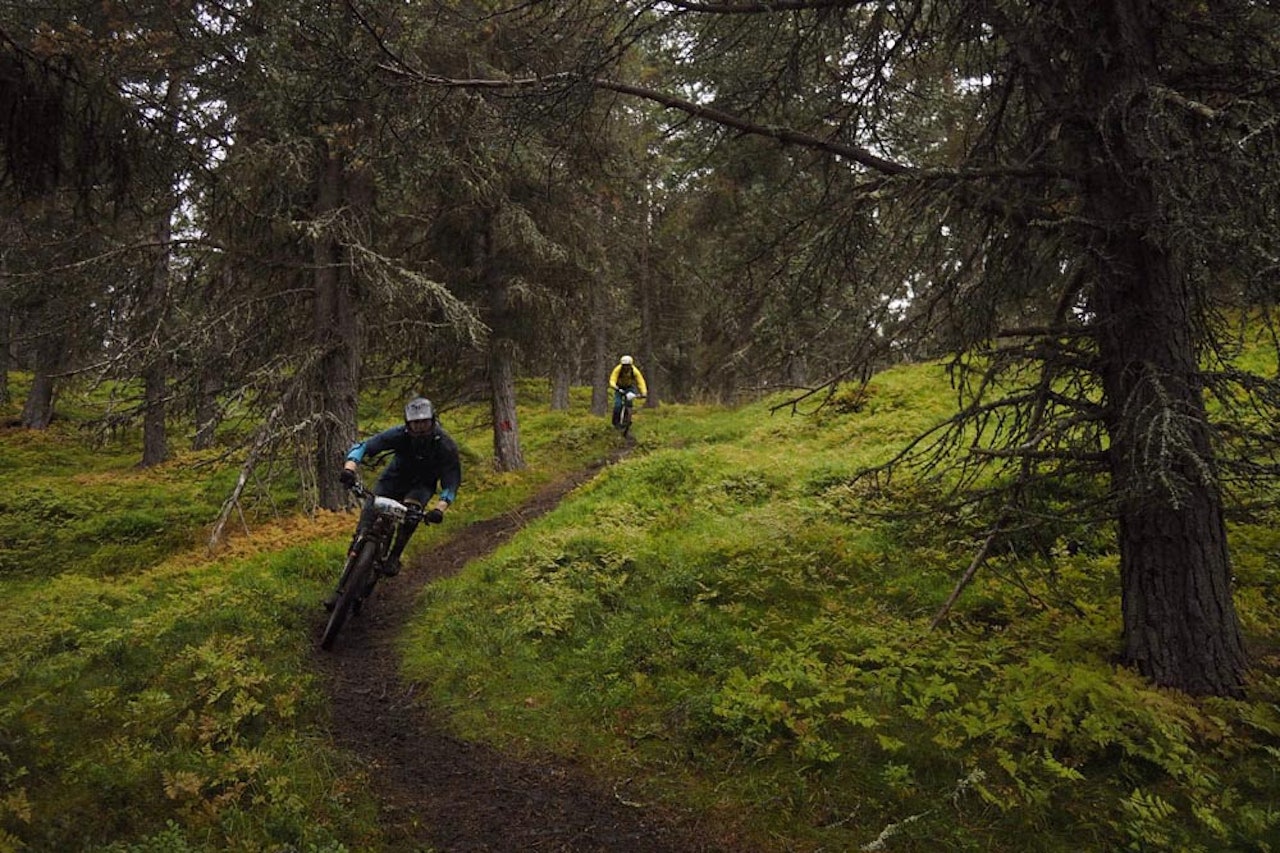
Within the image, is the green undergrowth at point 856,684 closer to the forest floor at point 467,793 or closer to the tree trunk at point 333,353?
the forest floor at point 467,793

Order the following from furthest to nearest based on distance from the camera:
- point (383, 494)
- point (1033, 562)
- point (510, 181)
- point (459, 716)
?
1. point (510, 181)
2. point (383, 494)
3. point (1033, 562)
4. point (459, 716)

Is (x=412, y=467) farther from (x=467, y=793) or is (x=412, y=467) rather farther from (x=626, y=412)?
(x=626, y=412)

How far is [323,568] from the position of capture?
9.45m

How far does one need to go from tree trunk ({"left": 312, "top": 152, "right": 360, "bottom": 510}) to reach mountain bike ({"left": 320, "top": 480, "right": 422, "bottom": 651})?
16.5ft

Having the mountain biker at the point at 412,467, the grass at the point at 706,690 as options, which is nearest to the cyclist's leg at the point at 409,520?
the mountain biker at the point at 412,467

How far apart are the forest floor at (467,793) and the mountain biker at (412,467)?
1538 mm

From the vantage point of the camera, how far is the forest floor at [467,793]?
4391 mm

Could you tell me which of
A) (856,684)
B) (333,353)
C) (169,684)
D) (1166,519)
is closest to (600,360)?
(333,353)

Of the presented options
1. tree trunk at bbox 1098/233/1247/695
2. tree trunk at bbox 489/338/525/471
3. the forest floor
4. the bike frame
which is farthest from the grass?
tree trunk at bbox 489/338/525/471

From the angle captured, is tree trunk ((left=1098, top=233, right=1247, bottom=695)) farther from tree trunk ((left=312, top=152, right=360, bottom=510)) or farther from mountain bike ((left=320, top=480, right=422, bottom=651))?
tree trunk ((left=312, top=152, right=360, bottom=510))

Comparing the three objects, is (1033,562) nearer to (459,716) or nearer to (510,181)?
(459,716)

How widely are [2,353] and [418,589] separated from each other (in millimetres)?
15003

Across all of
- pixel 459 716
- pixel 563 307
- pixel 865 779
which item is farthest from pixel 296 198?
pixel 865 779

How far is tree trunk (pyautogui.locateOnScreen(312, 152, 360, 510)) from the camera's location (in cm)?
1220
